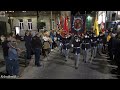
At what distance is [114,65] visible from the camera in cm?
1317

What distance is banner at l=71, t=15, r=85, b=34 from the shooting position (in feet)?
45.2

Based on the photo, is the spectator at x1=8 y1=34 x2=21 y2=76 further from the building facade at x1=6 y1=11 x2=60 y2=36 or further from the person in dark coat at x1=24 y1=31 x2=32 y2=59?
the building facade at x1=6 y1=11 x2=60 y2=36

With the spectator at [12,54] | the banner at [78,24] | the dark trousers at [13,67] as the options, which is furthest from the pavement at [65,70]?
the banner at [78,24]

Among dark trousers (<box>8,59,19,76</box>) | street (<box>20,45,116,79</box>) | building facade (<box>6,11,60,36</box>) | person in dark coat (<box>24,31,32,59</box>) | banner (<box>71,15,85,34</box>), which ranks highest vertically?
building facade (<box>6,11,60,36</box>)

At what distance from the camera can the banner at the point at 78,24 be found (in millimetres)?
13766

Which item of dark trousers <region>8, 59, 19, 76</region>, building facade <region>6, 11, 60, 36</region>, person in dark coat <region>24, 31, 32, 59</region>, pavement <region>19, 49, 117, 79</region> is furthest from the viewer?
building facade <region>6, 11, 60, 36</region>

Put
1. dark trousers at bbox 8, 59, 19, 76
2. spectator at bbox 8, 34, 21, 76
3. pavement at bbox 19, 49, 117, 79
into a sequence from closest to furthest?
1. spectator at bbox 8, 34, 21, 76
2. dark trousers at bbox 8, 59, 19, 76
3. pavement at bbox 19, 49, 117, 79

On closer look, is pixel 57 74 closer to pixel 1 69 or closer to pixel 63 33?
pixel 1 69

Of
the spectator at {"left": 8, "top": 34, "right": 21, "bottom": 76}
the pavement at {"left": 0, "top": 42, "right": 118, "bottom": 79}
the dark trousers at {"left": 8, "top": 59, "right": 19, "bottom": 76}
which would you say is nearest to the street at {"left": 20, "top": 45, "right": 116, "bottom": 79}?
the pavement at {"left": 0, "top": 42, "right": 118, "bottom": 79}

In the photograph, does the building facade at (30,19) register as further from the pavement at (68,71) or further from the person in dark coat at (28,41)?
the pavement at (68,71)

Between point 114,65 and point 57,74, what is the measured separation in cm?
417

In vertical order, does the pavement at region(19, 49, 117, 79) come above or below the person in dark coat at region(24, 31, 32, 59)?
below

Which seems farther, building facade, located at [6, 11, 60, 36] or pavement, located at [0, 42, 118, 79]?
building facade, located at [6, 11, 60, 36]
